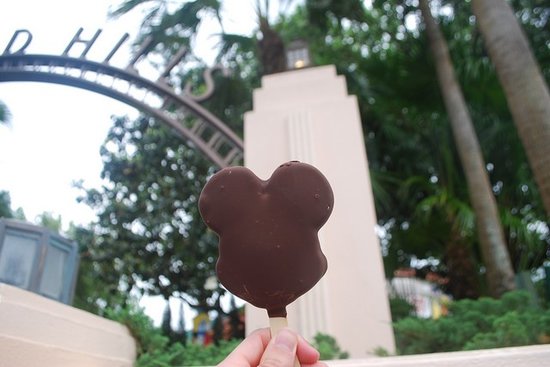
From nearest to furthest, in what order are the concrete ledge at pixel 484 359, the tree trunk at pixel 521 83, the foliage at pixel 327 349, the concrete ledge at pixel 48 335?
A: the concrete ledge at pixel 484 359 < the concrete ledge at pixel 48 335 < the foliage at pixel 327 349 < the tree trunk at pixel 521 83

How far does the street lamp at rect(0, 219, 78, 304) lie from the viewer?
280 centimetres

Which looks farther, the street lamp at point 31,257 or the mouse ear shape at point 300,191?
the street lamp at point 31,257

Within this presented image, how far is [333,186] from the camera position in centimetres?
364

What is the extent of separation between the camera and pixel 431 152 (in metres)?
7.38

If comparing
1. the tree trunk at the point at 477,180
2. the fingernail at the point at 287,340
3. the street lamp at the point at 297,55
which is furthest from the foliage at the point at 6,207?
the fingernail at the point at 287,340

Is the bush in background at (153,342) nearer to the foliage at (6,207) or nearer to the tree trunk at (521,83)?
the tree trunk at (521,83)

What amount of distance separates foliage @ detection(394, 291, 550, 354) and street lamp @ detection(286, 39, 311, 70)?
3022mm

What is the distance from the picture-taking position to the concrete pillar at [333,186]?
3131 millimetres

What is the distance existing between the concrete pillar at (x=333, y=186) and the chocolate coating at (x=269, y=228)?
7.43ft

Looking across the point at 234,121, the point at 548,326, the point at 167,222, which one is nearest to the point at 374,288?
the point at 548,326

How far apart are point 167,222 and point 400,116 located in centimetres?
454

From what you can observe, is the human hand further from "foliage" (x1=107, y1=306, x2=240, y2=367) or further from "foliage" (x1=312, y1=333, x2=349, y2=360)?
"foliage" (x1=107, y1=306, x2=240, y2=367)

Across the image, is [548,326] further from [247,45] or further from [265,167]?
[247,45]

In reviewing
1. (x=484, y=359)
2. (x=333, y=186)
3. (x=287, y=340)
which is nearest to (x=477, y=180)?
(x=333, y=186)
